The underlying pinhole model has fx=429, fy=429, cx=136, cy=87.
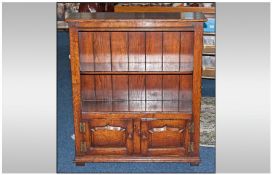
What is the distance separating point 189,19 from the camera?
94.3 inches

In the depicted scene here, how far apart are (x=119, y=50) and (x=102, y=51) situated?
0.36 ft

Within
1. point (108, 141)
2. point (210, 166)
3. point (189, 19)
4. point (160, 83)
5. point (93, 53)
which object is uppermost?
point (189, 19)

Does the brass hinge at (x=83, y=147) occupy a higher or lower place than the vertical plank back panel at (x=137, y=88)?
lower

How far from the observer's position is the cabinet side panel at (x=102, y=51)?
271cm

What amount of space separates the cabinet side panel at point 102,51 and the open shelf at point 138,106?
0.82 ft

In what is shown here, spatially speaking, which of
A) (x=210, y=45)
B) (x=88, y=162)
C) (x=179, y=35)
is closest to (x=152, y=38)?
(x=179, y=35)

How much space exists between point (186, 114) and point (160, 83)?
0.36 meters

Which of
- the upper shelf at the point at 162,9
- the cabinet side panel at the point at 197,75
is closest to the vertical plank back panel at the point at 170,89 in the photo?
the cabinet side panel at the point at 197,75

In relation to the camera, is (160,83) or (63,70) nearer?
(160,83)

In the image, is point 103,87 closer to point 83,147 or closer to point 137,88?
point 137,88

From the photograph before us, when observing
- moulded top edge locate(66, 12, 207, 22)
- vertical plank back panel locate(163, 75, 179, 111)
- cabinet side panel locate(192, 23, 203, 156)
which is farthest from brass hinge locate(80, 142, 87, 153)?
moulded top edge locate(66, 12, 207, 22)

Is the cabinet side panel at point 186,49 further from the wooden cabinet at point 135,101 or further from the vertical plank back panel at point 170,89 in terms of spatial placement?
the vertical plank back panel at point 170,89

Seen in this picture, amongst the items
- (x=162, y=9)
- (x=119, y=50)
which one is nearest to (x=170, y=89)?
(x=119, y=50)

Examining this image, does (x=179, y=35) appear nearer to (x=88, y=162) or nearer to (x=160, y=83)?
(x=160, y=83)
